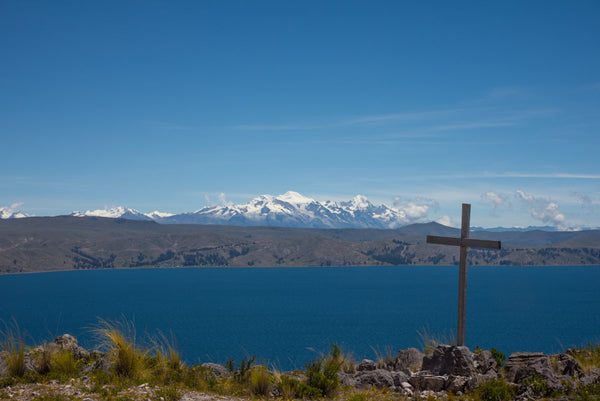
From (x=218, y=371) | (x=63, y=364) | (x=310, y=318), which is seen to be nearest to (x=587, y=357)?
(x=218, y=371)

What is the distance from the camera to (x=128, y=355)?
534 inches

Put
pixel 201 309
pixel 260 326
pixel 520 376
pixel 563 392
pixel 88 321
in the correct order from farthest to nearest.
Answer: pixel 201 309 < pixel 88 321 < pixel 260 326 < pixel 520 376 < pixel 563 392

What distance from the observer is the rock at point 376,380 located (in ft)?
46.0

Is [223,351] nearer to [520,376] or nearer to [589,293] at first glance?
[520,376]

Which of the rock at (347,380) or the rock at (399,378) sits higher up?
the rock at (399,378)

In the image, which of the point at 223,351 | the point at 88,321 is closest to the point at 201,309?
the point at 88,321

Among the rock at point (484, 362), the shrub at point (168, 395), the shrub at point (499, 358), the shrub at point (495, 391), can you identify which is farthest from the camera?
the shrub at point (499, 358)

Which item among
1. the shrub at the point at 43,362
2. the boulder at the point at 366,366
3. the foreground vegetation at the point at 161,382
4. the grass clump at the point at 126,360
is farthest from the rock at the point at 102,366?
the boulder at the point at 366,366

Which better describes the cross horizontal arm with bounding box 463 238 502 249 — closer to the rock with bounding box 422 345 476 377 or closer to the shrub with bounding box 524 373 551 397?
the rock with bounding box 422 345 476 377

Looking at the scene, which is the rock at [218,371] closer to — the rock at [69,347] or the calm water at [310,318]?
the rock at [69,347]

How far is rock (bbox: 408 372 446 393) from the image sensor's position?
13633 millimetres

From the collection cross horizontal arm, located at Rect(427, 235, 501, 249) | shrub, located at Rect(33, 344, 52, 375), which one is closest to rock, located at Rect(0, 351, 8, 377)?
shrub, located at Rect(33, 344, 52, 375)

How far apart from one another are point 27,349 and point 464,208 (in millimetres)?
13801

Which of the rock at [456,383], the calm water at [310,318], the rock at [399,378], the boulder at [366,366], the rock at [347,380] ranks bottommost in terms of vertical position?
the calm water at [310,318]
